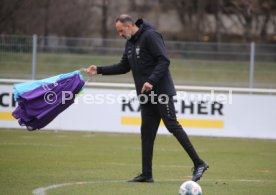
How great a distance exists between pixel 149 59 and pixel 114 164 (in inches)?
110

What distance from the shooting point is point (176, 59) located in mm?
21750

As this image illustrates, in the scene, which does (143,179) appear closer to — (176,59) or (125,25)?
(125,25)

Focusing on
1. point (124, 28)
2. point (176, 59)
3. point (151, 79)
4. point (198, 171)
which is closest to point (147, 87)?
point (151, 79)

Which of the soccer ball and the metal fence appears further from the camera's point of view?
the metal fence

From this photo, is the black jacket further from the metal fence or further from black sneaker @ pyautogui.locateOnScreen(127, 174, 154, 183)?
the metal fence

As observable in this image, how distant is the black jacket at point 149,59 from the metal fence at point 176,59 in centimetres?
1100

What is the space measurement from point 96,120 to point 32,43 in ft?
12.4

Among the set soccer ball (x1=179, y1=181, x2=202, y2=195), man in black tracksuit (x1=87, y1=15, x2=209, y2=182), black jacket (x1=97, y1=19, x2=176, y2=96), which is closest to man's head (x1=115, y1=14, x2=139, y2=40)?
man in black tracksuit (x1=87, y1=15, x2=209, y2=182)

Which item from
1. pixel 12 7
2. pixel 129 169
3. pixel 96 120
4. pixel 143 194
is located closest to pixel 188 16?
pixel 12 7

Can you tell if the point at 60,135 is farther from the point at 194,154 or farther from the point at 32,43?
the point at 194,154

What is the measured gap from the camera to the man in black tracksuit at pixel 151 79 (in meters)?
9.59

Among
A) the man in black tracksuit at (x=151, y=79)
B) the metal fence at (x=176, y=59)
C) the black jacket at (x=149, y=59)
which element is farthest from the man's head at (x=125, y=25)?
the metal fence at (x=176, y=59)

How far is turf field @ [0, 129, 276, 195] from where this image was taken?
9.23m

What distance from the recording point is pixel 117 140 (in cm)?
1638
